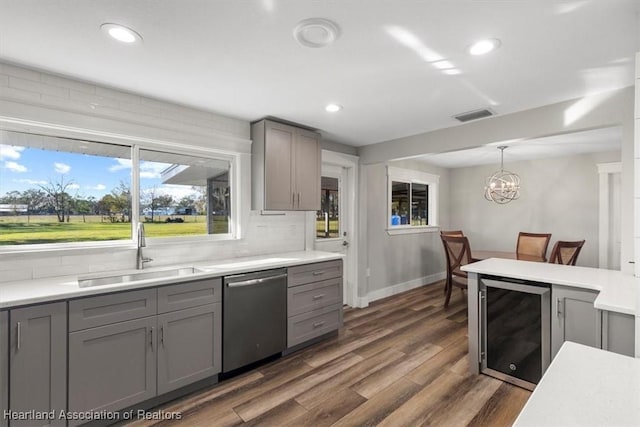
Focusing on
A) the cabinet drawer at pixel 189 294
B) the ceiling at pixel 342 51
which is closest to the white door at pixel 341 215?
the ceiling at pixel 342 51

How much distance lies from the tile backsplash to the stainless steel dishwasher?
608 mm

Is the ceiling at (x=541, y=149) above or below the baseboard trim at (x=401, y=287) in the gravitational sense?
above

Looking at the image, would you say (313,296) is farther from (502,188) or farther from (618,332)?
(502,188)

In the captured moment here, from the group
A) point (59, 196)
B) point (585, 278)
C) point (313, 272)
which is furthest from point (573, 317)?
point (59, 196)

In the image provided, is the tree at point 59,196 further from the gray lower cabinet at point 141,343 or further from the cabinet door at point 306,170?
the cabinet door at point 306,170

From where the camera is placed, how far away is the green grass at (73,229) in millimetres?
2086

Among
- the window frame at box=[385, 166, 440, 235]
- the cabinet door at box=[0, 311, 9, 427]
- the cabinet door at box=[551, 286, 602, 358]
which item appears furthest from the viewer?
the window frame at box=[385, 166, 440, 235]

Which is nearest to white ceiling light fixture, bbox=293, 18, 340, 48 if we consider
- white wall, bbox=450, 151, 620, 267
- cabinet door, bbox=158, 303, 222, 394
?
cabinet door, bbox=158, 303, 222, 394

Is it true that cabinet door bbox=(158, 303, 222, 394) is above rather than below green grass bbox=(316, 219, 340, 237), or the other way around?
below

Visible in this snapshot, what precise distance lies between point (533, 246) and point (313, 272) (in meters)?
3.60

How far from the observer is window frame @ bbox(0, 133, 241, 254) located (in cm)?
217

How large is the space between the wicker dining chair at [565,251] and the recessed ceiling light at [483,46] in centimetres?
304

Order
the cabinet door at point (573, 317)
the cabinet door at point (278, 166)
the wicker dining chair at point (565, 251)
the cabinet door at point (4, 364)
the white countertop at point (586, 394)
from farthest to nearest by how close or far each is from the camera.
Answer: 1. the wicker dining chair at point (565, 251)
2. the cabinet door at point (278, 166)
3. the cabinet door at point (573, 317)
4. the cabinet door at point (4, 364)
5. the white countertop at point (586, 394)

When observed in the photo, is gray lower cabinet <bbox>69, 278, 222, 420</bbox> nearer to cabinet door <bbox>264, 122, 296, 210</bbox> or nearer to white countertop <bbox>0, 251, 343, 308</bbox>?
white countertop <bbox>0, 251, 343, 308</bbox>
